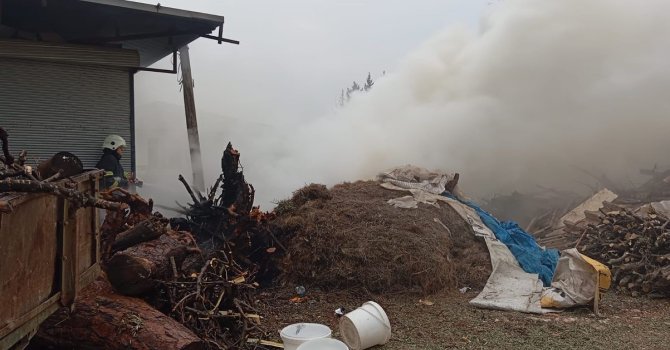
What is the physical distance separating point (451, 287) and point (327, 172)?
7665 mm

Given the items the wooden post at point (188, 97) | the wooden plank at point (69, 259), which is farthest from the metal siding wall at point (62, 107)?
the wooden plank at point (69, 259)

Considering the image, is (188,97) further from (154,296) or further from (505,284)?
(505,284)

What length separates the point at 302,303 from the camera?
6.44 metres

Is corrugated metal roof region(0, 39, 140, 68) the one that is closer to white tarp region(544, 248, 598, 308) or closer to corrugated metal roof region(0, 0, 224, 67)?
corrugated metal roof region(0, 0, 224, 67)

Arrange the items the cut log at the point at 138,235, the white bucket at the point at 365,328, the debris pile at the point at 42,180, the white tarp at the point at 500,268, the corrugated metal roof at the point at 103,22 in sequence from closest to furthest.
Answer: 1. the debris pile at the point at 42,180
2. the cut log at the point at 138,235
3. the white bucket at the point at 365,328
4. the white tarp at the point at 500,268
5. the corrugated metal roof at the point at 103,22

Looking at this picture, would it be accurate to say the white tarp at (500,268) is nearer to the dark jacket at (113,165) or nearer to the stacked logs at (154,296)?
the stacked logs at (154,296)

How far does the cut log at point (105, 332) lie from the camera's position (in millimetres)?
3398

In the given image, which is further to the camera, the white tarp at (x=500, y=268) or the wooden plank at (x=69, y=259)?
the white tarp at (x=500, y=268)

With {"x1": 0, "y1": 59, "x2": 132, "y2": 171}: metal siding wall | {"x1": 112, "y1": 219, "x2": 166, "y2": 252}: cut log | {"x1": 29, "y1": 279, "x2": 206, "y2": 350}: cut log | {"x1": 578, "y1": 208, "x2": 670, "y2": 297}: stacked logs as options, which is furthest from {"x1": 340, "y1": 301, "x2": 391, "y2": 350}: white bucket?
{"x1": 0, "y1": 59, "x2": 132, "y2": 171}: metal siding wall

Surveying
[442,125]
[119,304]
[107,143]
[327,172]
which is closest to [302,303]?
[119,304]

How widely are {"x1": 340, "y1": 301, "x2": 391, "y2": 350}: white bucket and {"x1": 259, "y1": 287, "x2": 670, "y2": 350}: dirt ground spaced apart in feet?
0.50

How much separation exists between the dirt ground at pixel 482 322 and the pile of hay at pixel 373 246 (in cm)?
25

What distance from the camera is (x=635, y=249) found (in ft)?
24.0

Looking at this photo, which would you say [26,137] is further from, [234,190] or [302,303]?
[302,303]
